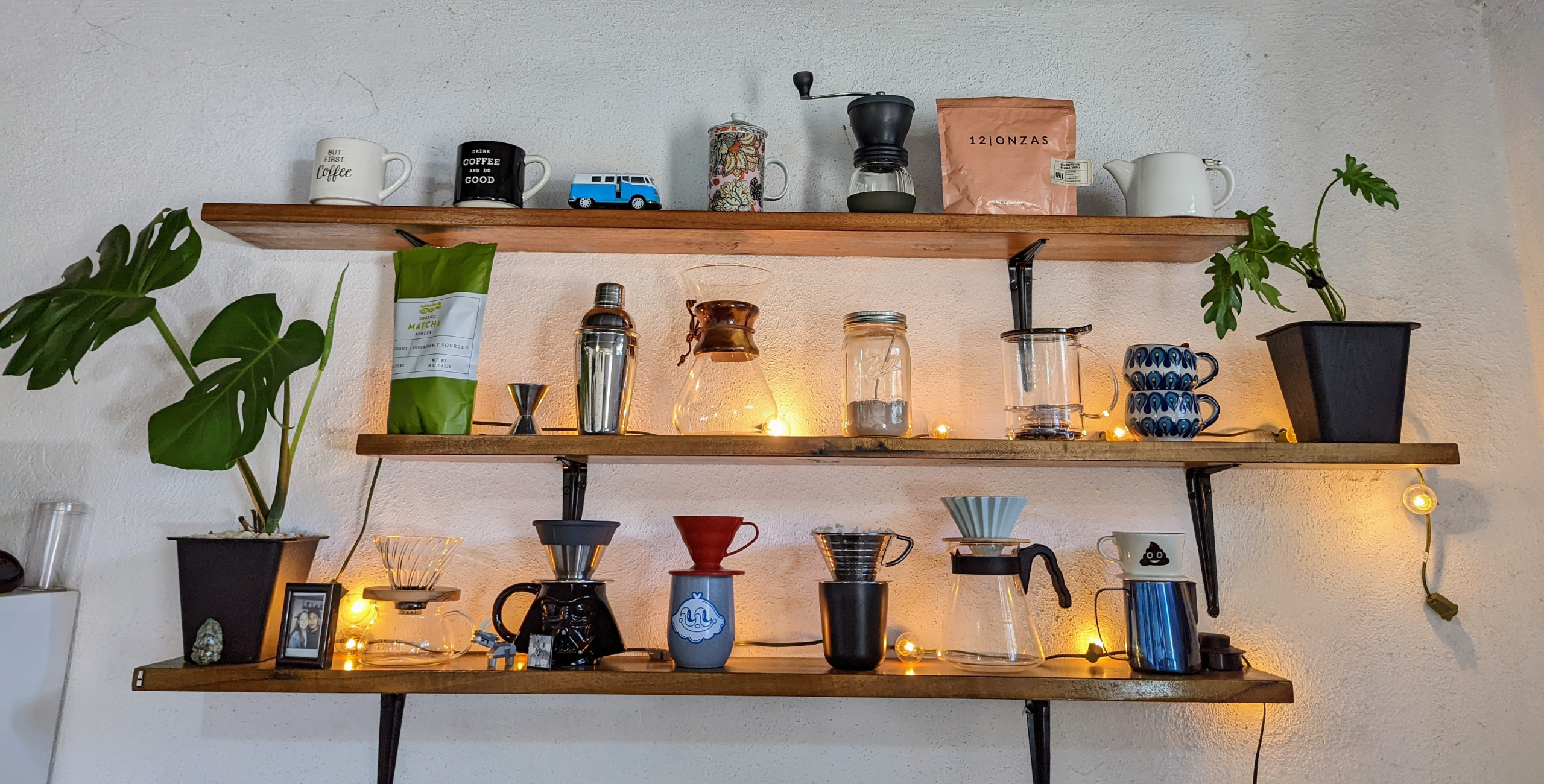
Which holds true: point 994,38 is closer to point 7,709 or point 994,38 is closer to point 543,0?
point 543,0

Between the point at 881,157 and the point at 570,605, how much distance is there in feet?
2.82

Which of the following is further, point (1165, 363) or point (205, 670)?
point (1165, 363)

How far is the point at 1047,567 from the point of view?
141cm

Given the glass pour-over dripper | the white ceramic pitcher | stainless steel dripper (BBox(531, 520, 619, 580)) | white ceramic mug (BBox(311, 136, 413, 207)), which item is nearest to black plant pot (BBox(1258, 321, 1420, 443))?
the white ceramic pitcher

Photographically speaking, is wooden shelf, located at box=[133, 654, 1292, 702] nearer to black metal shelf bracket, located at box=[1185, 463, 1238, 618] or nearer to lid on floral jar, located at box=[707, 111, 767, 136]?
black metal shelf bracket, located at box=[1185, 463, 1238, 618]

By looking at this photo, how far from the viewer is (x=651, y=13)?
66.9 inches

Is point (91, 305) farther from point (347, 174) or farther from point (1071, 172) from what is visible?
point (1071, 172)

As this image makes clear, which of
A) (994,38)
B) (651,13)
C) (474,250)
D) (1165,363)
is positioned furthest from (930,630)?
(651,13)

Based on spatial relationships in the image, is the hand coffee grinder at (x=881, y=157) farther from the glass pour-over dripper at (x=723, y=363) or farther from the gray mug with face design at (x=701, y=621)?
the gray mug with face design at (x=701, y=621)

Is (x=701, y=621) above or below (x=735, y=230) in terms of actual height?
below

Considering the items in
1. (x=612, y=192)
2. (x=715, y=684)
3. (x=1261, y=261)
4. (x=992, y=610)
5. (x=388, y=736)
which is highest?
(x=612, y=192)

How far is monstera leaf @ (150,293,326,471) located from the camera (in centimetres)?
130

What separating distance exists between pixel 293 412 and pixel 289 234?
0.99 feet

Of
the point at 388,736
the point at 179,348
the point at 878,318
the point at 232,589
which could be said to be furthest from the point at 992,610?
the point at 179,348
